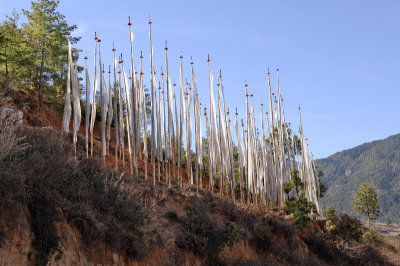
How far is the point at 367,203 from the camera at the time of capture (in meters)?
43.9

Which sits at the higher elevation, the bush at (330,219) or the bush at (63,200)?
the bush at (63,200)

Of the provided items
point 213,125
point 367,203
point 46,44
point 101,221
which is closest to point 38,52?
point 46,44

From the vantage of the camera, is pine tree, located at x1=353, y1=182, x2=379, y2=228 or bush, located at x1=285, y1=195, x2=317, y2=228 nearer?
bush, located at x1=285, y1=195, x2=317, y2=228

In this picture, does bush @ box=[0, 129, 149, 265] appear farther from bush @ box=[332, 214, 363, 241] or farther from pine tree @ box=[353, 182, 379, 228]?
pine tree @ box=[353, 182, 379, 228]

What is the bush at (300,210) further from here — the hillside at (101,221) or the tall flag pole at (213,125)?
the tall flag pole at (213,125)

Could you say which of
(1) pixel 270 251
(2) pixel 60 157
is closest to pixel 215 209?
(1) pixel 270 251

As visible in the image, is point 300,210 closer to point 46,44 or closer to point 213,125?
point 213,125

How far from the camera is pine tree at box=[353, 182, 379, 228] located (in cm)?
4372

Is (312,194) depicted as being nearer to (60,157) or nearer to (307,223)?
(307,223)

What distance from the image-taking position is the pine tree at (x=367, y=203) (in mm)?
43722

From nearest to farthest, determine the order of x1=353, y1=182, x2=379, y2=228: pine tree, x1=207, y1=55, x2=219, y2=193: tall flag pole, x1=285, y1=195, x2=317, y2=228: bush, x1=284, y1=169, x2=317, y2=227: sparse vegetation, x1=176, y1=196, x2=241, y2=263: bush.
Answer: x1=176, y1=196, x2=241, y2=263: bush, x1=207, y1=55, x2=219, y2=193: tall flag pole, x1=285, y1=195, x2=317, y2=228: bush, x1=284, y1=169, x2=317, y2=227: sparse vegetation, x1=353, y1=182, x2=379, y2=228: pine tree

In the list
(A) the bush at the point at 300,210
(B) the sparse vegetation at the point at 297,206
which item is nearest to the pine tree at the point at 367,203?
(B) the sparse vegetation at the point at 297,206

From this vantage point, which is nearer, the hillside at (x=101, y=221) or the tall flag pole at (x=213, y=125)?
the hillside at (x=101, y=221)

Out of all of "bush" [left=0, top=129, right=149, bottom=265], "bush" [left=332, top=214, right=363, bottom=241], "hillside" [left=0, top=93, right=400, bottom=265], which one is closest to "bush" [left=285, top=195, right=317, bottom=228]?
"hillside" [left=0, top=93, right=400, bottom=265]
